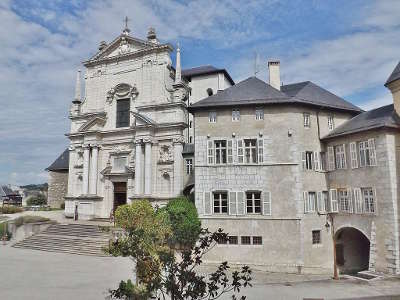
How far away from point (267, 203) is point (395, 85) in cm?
1022

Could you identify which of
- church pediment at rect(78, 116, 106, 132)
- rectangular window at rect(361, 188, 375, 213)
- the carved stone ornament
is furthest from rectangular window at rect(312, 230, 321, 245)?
church pediment at rect(78, 116, 106, 132)

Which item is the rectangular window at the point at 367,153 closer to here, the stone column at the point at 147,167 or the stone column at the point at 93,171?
the stone column at the point at 147,167

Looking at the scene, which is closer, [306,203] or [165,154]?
[306,203]

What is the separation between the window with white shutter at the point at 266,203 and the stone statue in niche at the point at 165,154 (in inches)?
431

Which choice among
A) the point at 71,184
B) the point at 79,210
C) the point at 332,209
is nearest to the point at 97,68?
the point at 71,184

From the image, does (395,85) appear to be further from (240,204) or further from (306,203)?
(240,204)

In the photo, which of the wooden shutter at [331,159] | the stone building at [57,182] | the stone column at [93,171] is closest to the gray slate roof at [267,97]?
the wooden shutter at [331,159]

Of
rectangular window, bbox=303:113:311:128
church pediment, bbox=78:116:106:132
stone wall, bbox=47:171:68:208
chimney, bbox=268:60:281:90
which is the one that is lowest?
stone wall, bbox=47:171:68:208

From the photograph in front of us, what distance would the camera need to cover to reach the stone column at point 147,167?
1131 inches

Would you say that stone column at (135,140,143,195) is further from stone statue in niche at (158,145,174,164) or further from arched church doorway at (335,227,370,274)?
arched church doorway at (335,227,370,274)

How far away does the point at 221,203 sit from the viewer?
21.4 meters

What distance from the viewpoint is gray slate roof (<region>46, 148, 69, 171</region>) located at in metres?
40.3

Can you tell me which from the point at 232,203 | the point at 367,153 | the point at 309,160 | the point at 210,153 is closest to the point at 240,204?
the point at 232,203

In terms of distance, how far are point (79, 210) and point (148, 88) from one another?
13.9 metres
